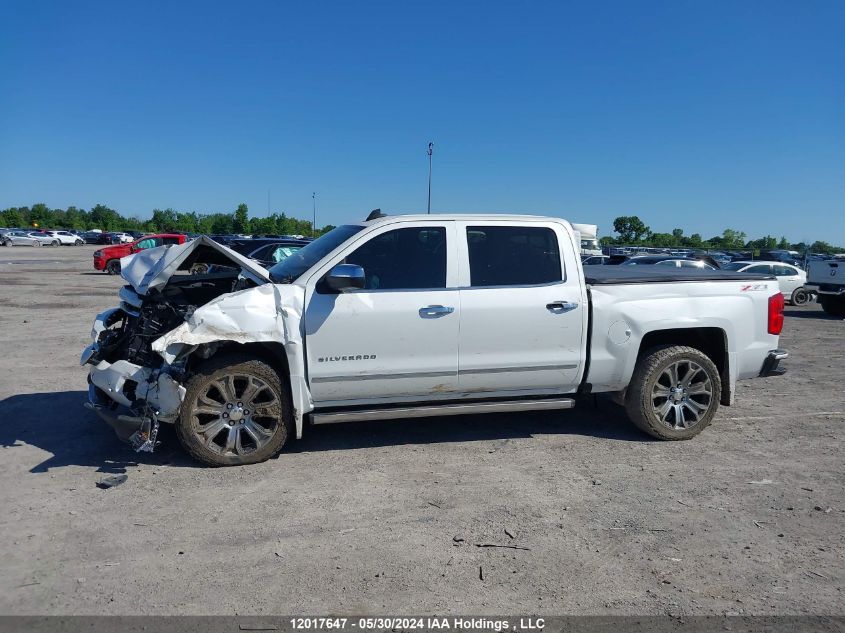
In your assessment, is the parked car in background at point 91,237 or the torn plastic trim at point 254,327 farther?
the parked car in background at point 91,237

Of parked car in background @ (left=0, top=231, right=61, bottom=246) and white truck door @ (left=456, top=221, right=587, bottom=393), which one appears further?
parked car in background @ (left=0, top=231, right=61, bottom=246)

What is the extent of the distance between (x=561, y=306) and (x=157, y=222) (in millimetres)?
115134

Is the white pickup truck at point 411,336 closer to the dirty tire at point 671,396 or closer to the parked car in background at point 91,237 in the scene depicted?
the dirty tire at point 671,396

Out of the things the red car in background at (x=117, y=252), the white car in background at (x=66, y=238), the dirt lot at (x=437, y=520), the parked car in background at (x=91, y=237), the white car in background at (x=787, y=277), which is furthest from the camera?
the parked car in background at (x=91, y=237)

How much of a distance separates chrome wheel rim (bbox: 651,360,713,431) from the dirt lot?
22 centimetres

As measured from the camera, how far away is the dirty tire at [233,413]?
4.71m

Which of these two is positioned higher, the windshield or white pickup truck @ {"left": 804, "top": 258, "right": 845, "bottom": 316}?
the windshield

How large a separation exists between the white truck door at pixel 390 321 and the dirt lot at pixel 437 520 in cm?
63

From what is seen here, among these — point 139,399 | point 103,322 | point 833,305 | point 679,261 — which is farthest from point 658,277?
point 833,305

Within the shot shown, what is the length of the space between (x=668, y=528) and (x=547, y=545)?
0.83 meters

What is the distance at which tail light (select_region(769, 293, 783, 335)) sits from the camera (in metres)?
5.75

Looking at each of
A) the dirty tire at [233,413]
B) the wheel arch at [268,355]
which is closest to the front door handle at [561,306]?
the wheel arch at [268,355]

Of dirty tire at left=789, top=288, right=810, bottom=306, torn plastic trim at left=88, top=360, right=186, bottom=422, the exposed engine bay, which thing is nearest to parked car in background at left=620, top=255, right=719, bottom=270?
dirty tire at left=789, top=288, right=810, bottom=306

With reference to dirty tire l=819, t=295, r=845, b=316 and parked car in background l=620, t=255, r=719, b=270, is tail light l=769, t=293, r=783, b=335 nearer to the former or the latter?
parked car in background l=620, t=255, r=719, b=270
